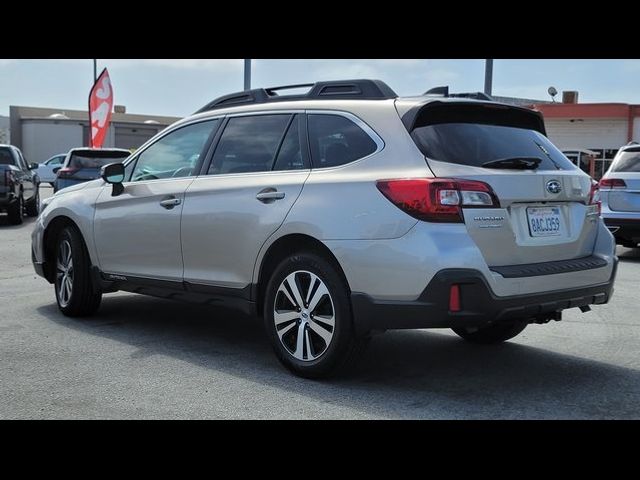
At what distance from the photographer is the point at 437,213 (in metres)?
4.12

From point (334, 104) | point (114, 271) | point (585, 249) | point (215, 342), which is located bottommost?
point (215, 342)

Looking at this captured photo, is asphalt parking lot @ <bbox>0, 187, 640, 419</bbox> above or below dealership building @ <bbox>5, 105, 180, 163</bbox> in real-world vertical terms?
below

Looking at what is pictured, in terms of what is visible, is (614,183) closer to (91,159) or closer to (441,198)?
(441,198)

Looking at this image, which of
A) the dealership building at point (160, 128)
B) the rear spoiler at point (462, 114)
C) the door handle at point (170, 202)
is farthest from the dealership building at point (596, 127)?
the door handle at point (170, 202)

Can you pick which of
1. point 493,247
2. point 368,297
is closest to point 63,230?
point 368,297

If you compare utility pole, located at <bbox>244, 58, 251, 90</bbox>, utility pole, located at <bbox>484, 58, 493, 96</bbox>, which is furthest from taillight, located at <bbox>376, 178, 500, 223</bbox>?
utility pole, located at <bbox>484, 58, 493, 96</bbox>

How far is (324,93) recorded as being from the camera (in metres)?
5.15

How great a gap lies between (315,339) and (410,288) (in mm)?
804

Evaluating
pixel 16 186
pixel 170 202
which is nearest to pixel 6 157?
pixel 16 186

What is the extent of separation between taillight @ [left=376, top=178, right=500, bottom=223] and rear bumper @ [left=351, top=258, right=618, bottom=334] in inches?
12.9

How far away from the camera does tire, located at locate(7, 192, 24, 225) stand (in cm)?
1588

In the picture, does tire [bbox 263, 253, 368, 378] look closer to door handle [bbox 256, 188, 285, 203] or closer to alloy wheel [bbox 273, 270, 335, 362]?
alloy wheel [bbox 273, 270, 335, 362]

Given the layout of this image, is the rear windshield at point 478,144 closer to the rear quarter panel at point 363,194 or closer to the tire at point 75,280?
the rear quarter panel at point 363,194
